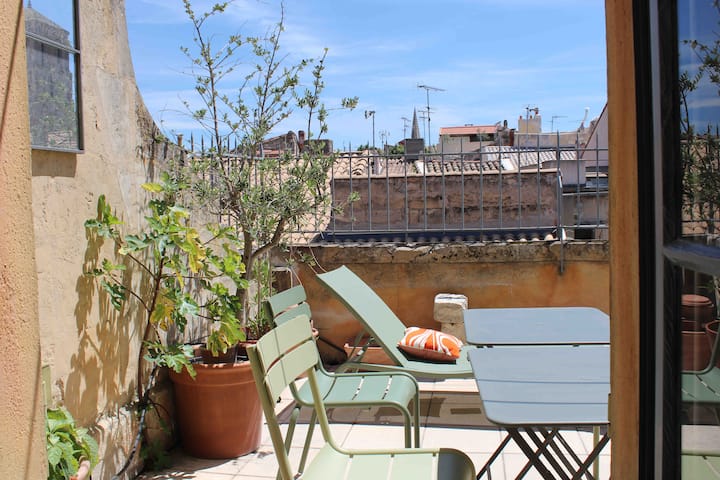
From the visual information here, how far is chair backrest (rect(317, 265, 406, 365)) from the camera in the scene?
3.63 metres

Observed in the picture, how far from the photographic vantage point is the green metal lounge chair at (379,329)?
3.48 meters

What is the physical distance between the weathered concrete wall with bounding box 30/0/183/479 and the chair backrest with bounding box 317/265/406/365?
1088 mm

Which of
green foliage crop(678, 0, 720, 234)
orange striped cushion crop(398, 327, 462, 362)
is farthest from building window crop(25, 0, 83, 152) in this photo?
green foliage crop(678, 0, 720, 234)

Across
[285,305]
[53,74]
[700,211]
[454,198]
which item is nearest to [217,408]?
[285,305]

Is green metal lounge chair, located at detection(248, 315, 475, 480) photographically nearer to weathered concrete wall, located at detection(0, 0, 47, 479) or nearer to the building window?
weathered concrete wall, located at detection(0, 0, 47, 479)

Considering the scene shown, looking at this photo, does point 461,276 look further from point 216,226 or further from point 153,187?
point 153,187

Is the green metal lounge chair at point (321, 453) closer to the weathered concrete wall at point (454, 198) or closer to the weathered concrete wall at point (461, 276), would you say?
the weathered concrete wall at point (461, 276)

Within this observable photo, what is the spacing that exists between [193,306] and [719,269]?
2725mm

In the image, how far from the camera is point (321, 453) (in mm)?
2191

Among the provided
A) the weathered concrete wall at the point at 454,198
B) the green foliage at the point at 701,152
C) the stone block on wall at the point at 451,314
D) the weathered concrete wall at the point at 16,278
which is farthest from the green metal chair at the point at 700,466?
the weathered concrete wall at the point at 454,198

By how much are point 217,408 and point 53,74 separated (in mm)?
1770

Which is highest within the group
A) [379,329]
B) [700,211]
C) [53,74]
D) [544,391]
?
[53,74]

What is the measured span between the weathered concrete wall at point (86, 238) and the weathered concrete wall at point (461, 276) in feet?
6.95

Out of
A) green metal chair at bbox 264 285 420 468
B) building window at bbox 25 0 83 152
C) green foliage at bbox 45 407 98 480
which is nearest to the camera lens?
green foliage at bbox 45 407 98 480
